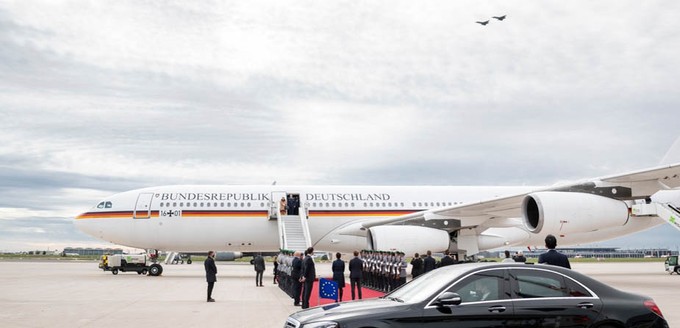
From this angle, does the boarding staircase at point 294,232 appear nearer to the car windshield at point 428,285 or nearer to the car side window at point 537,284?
the car windshield at point 428,285

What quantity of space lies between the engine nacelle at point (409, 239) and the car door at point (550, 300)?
14829mm

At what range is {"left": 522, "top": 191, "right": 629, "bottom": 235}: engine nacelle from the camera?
17047mm

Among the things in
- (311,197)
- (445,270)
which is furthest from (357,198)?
(445,270)

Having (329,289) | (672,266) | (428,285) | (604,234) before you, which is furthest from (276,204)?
(672,266)

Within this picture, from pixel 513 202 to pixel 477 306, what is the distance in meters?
13.9

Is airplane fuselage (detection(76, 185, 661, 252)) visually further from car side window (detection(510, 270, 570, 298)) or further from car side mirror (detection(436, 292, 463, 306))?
car side mirror (detection(436, 292, 463, 306))

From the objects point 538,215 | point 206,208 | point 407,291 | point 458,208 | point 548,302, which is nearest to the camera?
point 548,302

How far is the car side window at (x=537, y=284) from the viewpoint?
284 inches

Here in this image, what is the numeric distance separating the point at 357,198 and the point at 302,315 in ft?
63.6

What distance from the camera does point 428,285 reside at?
7504 millimetres

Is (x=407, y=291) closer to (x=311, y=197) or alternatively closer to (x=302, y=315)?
(x=302, y=315)

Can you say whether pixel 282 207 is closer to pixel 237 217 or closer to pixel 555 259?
pixel 237 217

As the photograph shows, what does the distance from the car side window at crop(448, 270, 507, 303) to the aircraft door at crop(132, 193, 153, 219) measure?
2069 cm

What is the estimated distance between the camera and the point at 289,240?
2389cm
